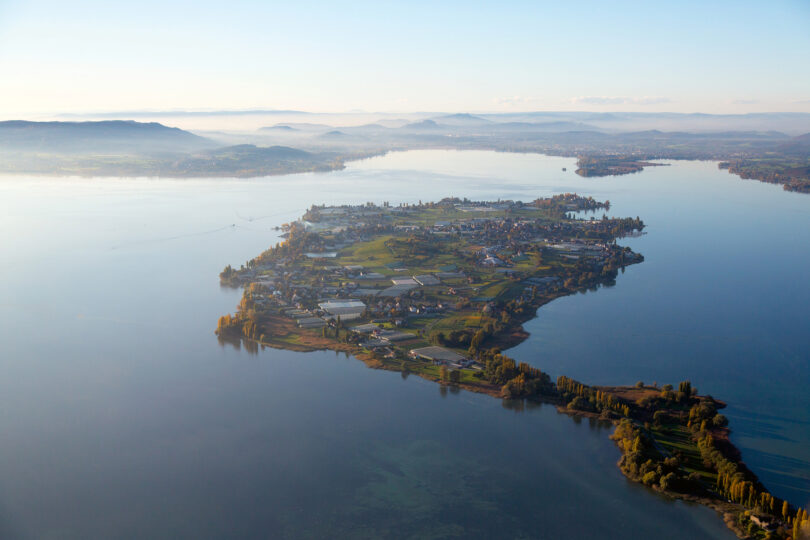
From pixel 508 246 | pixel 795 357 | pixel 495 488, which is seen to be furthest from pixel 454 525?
pixel 508 246

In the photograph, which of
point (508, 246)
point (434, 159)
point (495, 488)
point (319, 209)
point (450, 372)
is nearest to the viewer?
point (495, 488)

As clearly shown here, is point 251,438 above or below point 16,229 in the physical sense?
below

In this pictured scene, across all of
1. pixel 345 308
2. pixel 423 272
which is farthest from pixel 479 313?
pixel 423 272

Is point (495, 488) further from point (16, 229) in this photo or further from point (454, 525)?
point (16, 229)

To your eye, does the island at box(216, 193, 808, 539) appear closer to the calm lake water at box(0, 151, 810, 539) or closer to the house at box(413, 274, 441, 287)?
the house at box(413, 274, 441, 287)

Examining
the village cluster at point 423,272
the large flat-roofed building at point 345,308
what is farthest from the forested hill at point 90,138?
the large flat-roofed building at point 345,308

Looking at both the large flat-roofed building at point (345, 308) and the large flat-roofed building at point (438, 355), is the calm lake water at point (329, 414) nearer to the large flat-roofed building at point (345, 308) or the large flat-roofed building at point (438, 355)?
the large flat-roofed building at point (438, 355)
